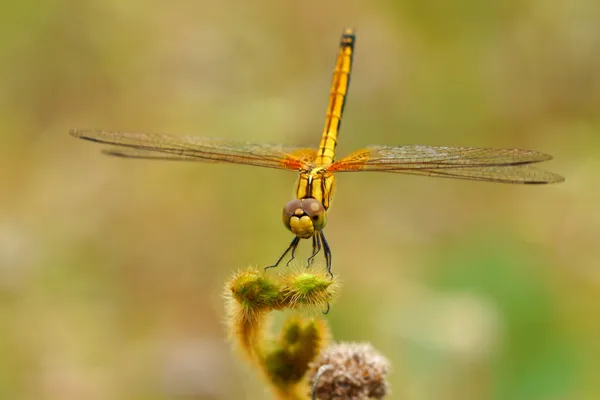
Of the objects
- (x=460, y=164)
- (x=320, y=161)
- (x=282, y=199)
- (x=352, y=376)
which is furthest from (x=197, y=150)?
(x=282, y=199)

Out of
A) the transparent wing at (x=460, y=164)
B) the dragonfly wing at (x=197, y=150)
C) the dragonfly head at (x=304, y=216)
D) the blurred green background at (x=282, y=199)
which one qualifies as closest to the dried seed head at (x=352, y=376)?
the dragonfly head at (x=304, y=216)

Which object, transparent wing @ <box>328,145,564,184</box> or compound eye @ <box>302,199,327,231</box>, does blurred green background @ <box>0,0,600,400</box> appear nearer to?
transparent wing @ <box>328,145,564,184</box>

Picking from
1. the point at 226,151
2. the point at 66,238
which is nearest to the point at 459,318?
the point at 226,151

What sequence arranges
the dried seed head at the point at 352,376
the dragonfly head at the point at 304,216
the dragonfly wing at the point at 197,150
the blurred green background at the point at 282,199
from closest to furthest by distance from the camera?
the dried seed head at the point at 352,376 < the dragonfly head at the point at 304,216 < the dragonfly wing at the point at 197,150 < the blurred green background at the point at 282,199

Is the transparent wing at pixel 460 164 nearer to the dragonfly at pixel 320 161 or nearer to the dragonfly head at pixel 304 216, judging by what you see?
the dragonfly at pixel 320 161

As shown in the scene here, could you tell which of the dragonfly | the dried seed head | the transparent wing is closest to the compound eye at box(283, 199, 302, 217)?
the dragonfly

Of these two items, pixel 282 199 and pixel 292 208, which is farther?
pixel 282 199

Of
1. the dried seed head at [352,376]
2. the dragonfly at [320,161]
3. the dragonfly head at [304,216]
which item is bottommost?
the dried seed head at [352,376]

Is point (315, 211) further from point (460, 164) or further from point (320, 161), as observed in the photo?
point (460, 164)
